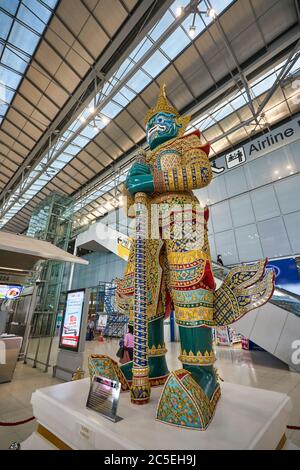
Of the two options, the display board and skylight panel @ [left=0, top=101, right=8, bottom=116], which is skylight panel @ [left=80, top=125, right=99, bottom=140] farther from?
the display board

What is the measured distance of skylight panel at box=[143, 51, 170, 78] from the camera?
21.4 ft

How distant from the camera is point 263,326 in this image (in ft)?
16.8

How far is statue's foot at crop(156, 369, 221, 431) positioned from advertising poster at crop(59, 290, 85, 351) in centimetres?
325

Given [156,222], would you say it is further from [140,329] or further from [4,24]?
[4,24]

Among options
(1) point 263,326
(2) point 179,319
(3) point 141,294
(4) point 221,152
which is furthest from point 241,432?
(4) point 221,152

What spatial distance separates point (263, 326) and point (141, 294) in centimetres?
497

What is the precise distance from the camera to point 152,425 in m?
1.02

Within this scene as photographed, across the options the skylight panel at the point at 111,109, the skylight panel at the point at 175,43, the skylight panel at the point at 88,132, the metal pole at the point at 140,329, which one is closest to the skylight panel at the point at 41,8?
the skylight panel at the point at 111,109

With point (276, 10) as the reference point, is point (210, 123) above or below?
above

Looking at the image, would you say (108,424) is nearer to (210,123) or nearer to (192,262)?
(192,262)

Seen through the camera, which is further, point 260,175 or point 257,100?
point 260,175

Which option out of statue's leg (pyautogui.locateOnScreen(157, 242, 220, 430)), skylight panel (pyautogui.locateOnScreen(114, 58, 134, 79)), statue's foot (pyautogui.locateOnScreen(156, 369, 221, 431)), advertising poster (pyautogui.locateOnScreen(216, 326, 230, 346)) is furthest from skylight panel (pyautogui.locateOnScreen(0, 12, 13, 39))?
advertising poster (pyautogui.locateOnScreen(216, 326, 230, 346))

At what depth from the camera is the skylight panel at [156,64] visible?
652cm

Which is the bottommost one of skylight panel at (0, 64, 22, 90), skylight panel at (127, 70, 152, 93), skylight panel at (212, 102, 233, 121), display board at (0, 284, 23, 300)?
display board at (0, 284, 23, 300)
